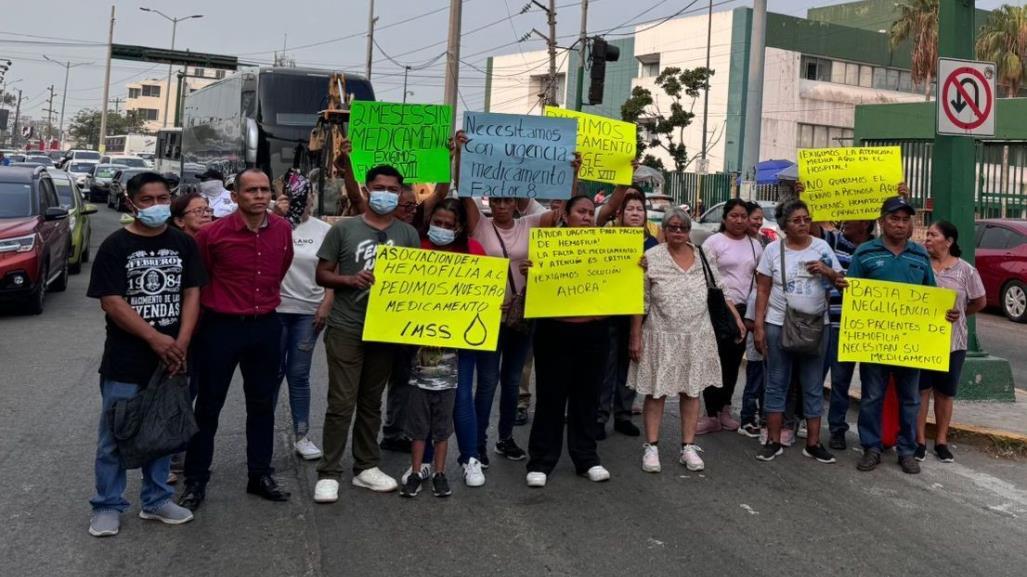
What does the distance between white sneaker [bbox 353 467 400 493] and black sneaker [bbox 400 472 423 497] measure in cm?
8

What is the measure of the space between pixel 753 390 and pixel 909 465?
131cm

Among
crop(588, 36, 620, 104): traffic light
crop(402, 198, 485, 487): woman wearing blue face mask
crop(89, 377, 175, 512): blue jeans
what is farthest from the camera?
crop(588, 36, 620, 104): traffic light

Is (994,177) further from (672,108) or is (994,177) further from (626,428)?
(626,428)

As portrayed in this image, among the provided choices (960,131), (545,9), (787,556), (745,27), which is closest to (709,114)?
(745,27)

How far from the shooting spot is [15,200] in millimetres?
13453

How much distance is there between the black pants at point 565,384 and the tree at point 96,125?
111 meters

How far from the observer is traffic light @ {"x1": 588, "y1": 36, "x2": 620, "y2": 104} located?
52.0 ft

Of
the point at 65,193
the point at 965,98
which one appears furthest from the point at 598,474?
the point at 65,193

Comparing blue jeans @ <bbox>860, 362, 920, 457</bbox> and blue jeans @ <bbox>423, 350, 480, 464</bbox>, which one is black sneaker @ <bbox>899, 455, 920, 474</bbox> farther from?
blue jeans @ <bbox>423, 350, 480, 464</bbox>

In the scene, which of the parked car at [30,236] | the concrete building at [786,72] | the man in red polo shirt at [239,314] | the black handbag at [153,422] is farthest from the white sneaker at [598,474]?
the concrete building at [786,72]

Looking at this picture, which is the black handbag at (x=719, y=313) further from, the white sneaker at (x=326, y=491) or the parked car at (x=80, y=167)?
the parked car at (x=80, y=167)

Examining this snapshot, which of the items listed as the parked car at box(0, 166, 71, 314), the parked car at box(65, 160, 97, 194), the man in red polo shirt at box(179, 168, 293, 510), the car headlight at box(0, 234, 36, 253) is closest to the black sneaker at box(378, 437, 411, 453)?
the man in red polo shirt at box(179, 168, 293, 510)

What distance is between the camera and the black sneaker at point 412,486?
603 cm

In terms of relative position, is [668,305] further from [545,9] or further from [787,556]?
[545,9]
